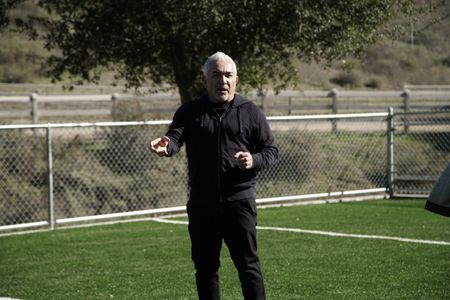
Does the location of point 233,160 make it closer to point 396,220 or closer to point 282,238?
point 282,238

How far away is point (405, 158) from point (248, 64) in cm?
562

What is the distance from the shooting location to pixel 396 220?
46.4 ft

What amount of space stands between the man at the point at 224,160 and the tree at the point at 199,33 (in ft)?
27.3

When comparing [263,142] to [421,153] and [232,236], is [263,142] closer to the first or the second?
[232,236]

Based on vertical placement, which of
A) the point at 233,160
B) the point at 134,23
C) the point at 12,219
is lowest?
the point at 12,219

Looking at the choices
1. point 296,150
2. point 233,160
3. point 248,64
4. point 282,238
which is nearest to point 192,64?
point 248,64

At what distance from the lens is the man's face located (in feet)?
22.1

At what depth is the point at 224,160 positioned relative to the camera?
6836mm

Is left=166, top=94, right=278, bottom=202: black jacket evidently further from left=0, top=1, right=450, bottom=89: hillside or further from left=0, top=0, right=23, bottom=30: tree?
left=0, top=1, right=450, bottom=89: hillside

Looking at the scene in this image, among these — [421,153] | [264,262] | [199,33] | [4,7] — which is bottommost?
[264,262]

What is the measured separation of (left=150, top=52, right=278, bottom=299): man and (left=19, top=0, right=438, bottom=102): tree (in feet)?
27.3

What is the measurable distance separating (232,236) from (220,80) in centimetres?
107

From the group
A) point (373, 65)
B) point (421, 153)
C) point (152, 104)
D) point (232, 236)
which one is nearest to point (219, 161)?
point (232, 236)

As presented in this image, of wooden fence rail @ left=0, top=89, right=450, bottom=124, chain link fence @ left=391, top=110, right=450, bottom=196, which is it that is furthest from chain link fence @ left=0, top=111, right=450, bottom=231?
wooden fence rail @ left=0, top=89, right=450, bottom=124
